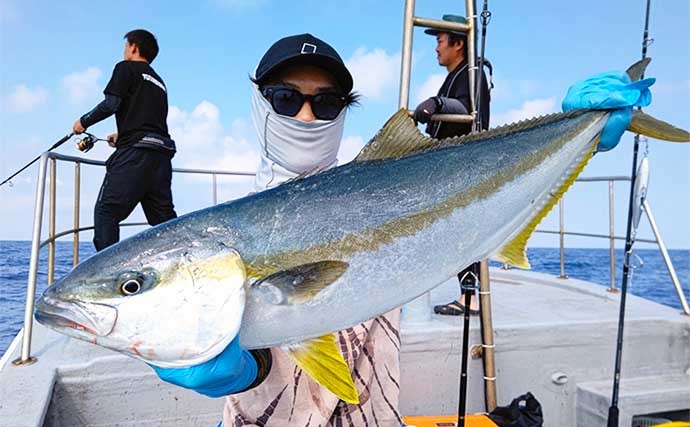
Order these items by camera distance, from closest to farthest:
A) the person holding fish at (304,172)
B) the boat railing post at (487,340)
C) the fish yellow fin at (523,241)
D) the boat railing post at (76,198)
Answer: the fish yellow fin at (523,241), the person holding fish at (304,172), the boat railing post at (487,340), the boat railing post at (76,198)

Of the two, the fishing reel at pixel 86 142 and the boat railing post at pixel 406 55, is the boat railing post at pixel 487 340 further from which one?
the fishing reel at pixel 86 142

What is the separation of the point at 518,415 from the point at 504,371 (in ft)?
1.77

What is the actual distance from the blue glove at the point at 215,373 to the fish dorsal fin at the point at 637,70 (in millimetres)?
1795

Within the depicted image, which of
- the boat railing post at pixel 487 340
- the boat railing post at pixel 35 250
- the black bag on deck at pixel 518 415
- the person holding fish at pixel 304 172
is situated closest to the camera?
the person holding fish at pixel 304 172

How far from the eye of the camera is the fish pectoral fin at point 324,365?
1.11 m

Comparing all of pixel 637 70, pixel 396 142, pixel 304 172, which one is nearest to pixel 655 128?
pixel 637 70

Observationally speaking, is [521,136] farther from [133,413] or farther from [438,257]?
[133,413]

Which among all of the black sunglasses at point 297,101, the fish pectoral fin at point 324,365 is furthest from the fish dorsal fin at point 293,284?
the black sunglasses at point 297,101

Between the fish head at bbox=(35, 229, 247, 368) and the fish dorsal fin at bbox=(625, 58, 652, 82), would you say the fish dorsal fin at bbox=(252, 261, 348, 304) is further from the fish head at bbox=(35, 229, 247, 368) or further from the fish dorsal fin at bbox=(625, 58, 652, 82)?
the fish dorsal fin at bbox=(625, 58, 652, 82)

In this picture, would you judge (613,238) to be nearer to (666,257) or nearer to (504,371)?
(666,257)

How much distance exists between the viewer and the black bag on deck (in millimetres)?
2703

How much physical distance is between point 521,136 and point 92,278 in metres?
1.29

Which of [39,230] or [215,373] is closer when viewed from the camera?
[215,373]

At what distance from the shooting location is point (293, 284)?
3.59ft
